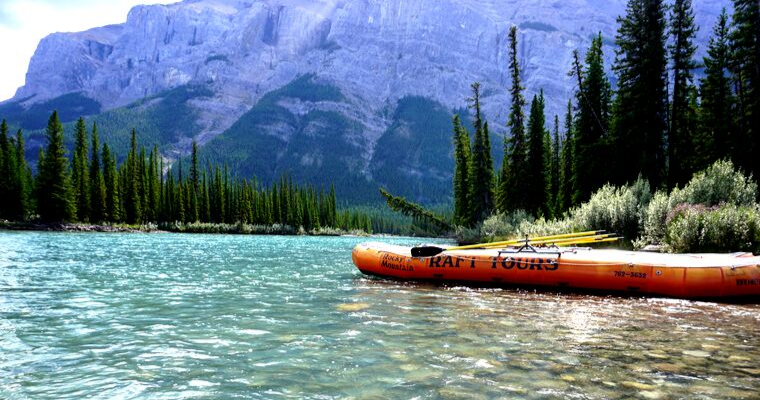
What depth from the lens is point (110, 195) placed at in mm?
71375

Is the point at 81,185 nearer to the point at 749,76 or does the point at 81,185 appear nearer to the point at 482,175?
the point at 482,175

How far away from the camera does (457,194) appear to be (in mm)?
62188

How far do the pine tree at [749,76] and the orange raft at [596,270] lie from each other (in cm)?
2070

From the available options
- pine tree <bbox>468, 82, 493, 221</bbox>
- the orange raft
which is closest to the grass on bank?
the orange raft

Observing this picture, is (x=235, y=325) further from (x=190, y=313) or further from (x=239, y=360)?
(x=239, y=360)

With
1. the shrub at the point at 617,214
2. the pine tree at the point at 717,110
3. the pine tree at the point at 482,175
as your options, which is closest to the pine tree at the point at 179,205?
the pine tree at the point at 482,175

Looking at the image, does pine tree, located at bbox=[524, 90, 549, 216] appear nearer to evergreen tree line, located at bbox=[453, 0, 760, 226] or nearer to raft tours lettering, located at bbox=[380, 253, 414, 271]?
evergreen tree line, located at bbox=[453, 0, 760, 226]

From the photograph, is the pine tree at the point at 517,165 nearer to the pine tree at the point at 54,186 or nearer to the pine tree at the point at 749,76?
the pine tree at the point at 749,76

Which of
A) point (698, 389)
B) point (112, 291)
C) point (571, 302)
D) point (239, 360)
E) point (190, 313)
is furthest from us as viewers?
point (112, 291)

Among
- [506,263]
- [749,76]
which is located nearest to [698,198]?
[506,263]

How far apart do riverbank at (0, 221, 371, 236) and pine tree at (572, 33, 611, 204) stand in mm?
58207

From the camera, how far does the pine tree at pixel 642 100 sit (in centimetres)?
3103

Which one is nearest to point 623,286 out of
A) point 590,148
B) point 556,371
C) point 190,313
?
point 556,371

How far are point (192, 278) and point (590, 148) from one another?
31.3m
